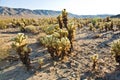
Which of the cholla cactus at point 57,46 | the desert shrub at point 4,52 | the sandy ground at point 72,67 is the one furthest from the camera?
the desert shrub at point 4,52

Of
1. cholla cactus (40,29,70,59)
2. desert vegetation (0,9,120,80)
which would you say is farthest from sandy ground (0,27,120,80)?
cholla cactus (40,29,70,59)

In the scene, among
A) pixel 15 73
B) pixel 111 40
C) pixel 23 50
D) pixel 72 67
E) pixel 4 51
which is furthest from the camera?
pixel 111 40

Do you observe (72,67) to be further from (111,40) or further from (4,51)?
(4,51)

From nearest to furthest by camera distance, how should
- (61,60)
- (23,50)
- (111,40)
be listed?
(23,50)
(61,60)
(111,40)

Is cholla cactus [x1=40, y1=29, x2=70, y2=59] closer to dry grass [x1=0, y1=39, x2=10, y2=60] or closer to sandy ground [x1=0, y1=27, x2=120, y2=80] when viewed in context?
sandy ground [x1=0, y1=27, x2=120, y2=80]

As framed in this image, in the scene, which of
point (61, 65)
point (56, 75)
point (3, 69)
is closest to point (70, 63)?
point (61, 65)

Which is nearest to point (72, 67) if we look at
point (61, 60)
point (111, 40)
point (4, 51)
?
point (61, 60)

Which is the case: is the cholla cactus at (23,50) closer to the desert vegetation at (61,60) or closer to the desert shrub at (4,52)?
the desert vegetation at (61,60)

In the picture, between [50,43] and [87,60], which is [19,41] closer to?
[50,43]

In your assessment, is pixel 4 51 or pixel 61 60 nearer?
pixel 61 60

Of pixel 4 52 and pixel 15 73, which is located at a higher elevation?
pixel 4 52

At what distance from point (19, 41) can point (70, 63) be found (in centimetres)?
290

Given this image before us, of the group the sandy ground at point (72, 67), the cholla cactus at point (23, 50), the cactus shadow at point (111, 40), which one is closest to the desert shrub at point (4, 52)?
the sandy ground at point (72, 67)

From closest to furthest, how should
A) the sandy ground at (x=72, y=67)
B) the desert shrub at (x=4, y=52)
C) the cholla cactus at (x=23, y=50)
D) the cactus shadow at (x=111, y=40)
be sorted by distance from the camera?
the sandy ground at (x=72, y=67)
the cholla cactus at (x=23, y=50)
the desert shrub at (x=4, y=52)
the cactus shadow at (x=111, y=40)
